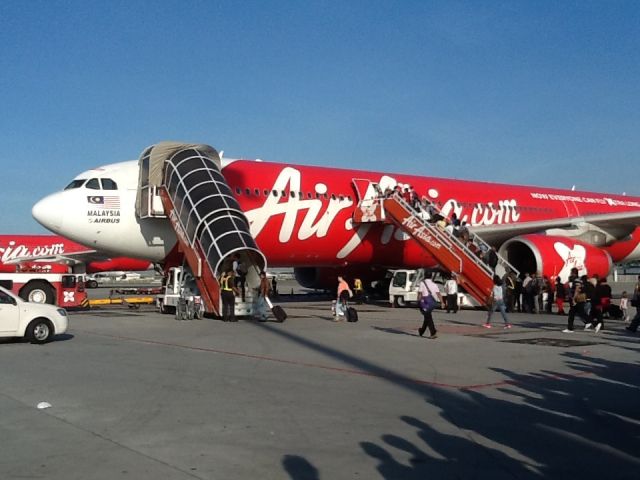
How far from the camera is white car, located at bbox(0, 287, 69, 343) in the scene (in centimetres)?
1358

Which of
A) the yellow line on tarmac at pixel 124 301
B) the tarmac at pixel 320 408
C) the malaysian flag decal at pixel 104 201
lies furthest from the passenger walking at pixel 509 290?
the yellow line on tarmac at pixel 124 301

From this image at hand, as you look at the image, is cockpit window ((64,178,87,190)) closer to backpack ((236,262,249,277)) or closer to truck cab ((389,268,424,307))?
backpack ((236,262,249,277))

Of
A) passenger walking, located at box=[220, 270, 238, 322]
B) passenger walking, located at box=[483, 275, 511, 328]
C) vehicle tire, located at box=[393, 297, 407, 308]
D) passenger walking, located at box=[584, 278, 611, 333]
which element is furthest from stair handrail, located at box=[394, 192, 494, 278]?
passenger walking, located at box=[220, 270, 238, 322]

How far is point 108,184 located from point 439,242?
998 centimetres

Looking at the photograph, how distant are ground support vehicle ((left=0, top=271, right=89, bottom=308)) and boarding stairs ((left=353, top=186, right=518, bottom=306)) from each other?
9.84 meters

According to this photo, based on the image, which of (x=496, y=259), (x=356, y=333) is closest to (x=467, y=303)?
(x=496, y=259)

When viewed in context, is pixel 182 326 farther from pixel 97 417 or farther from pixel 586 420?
pixel 586 420

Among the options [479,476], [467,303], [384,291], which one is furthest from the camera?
[384,291]

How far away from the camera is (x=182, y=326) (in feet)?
56.9

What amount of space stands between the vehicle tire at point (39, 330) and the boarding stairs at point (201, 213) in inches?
214

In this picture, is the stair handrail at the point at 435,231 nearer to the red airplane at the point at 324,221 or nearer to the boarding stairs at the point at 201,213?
the red airplane at the point at 324,221

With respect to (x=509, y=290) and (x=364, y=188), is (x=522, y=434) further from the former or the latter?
(x=364, y=188)

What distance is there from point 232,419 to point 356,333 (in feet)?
29.0

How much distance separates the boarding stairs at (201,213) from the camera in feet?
62.4
